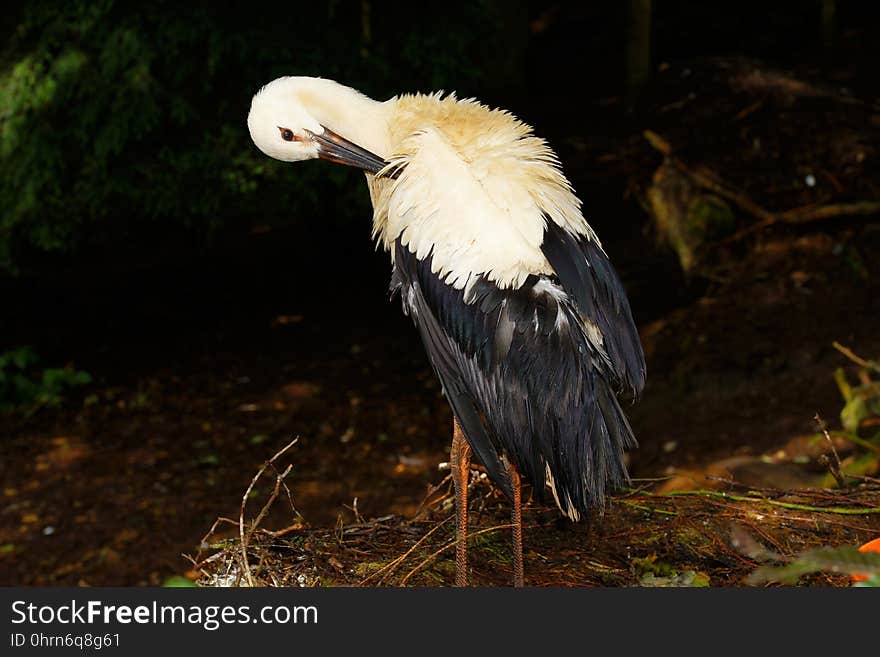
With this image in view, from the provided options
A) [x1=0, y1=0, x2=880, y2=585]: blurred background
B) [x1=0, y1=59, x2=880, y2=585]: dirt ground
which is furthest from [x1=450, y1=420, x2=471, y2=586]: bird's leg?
[x1=0, y1=0, x2=880, y2=585]: blurred background

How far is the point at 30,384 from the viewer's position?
7.54 meters

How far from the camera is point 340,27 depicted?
6840 millimetres

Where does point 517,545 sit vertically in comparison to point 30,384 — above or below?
below

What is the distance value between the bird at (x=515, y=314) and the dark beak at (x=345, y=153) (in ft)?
0.82

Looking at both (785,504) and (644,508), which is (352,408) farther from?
(785,504)

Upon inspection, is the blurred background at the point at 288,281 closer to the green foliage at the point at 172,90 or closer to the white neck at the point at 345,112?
the green foliage at the point at 172,90

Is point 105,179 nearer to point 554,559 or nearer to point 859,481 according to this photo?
point 554,559

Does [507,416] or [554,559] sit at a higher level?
[507,416]

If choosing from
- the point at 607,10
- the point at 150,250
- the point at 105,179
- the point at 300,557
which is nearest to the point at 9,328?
the point at 150,250

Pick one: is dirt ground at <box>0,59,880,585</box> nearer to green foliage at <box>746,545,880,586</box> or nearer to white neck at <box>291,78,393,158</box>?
white neck at <box>291,78,393,158</box>

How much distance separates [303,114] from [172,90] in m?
3.27

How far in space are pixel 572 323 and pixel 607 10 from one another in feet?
36.7

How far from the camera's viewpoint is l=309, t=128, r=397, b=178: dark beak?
3.60m

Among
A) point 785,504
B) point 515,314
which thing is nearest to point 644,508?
point 785,504
